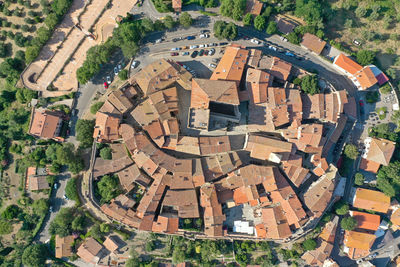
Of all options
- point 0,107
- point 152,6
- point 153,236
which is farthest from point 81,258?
point 152,6

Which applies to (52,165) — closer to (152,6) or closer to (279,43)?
(152,6)

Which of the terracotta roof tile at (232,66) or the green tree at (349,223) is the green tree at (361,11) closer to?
the terracotta roof tile at (232,66)

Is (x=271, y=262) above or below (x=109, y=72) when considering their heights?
below

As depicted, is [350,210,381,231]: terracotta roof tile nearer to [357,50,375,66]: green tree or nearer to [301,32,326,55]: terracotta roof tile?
[357,50,375,66]: green tree

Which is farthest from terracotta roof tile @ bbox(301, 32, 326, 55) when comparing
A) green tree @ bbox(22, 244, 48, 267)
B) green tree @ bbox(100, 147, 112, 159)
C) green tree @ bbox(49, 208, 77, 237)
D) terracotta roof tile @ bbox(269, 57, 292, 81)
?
green tree @ bbox(22, 244, 48, 267)

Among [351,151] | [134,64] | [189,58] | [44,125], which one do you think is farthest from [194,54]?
[351,151]

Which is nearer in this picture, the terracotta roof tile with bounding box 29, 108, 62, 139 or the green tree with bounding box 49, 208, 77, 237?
the green tree with bounding box 49, 208, 77, 237

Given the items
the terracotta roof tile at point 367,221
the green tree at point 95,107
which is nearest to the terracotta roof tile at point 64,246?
the green tree at point 95,107
